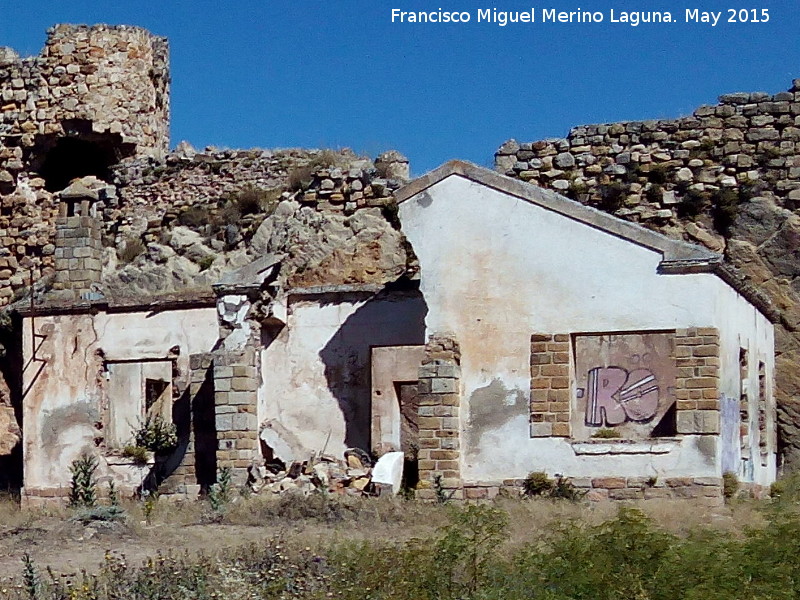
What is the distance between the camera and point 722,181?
2436 cm

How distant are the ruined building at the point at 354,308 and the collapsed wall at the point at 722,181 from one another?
68 mm

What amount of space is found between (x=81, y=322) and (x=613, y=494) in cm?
900

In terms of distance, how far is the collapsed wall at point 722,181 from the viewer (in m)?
23.9

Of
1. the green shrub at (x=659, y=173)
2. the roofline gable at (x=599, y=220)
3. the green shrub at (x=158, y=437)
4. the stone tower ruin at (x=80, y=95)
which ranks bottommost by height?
the green shrub at (x=158, y=437)

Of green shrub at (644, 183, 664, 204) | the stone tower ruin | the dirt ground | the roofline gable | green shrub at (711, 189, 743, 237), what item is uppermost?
the stone tower ruin

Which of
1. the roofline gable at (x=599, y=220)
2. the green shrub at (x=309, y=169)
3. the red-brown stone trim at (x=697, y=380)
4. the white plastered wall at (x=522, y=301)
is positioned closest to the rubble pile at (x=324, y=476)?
the white plastered wall at (x=522, y=301)

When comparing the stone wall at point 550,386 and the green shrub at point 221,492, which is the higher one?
the stone wall at point 550,386

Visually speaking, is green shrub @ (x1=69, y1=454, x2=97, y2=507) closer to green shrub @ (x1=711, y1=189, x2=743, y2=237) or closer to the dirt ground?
the dirt ground

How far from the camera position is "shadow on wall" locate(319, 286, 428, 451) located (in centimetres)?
2123

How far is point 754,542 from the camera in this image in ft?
40.0

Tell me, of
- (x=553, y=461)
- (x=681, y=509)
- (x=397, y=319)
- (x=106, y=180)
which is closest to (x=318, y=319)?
(x=397, y=319)

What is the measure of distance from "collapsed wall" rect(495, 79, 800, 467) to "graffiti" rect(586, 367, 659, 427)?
351 cm

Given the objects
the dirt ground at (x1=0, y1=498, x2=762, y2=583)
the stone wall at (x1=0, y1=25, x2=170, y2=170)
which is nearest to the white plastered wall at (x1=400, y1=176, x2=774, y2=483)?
the dirt ground at (x1=0, y1=498, x2=762, y2=583)

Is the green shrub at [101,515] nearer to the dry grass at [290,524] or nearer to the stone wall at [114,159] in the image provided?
the dry grass at [290,524]
